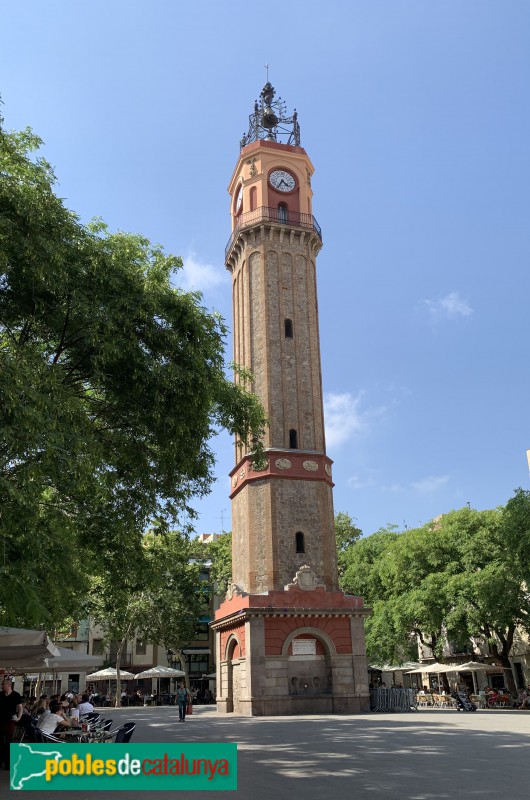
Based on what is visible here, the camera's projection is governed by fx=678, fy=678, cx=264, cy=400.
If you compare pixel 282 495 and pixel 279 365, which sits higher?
pixel 279 365

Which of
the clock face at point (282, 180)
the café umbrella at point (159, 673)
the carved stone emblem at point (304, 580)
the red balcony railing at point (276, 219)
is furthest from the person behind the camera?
the café umbrella at point (159, 673)

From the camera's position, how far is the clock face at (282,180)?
128 ft

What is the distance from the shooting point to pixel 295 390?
34344mm

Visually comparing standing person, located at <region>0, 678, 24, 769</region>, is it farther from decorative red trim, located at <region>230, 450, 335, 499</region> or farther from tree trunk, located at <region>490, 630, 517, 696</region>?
tree trunk, located at <region>490, 630, 517, 696</region>

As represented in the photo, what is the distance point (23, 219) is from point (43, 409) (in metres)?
3.42

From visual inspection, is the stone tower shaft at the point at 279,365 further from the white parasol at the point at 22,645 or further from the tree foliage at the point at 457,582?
the white parasol at the point at 22,645

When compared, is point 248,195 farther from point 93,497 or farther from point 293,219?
point 93,497

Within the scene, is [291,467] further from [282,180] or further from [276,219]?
[282,180]

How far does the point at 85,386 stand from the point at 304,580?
16.8 metres

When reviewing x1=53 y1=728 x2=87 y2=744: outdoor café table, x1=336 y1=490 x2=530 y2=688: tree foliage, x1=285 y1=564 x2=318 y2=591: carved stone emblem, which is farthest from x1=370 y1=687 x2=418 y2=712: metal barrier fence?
x1=53 y1=728 x2=87 y2=744: outdoor café table

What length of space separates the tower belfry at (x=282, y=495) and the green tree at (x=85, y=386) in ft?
30.3

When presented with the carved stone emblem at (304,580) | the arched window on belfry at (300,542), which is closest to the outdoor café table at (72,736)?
the carved stone emblem at (304,580)

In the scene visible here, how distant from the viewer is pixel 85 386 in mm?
16375

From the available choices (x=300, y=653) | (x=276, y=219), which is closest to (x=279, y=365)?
(x=276, y=219)
